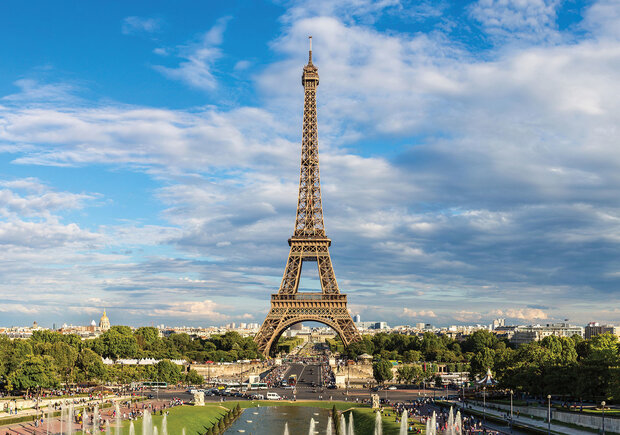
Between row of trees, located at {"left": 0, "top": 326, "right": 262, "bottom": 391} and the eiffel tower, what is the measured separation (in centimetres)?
914

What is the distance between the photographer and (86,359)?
90875 millimetres

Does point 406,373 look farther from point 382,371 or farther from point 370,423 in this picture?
point 370,423

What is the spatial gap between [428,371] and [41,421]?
71840 millimetres

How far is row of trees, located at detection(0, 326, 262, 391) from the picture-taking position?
251 ft

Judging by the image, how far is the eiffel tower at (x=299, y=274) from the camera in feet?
405

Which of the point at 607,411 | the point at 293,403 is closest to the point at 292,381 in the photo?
the point at 293,403

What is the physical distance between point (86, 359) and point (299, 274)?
49004 mm

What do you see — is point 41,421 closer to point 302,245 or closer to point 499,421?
point 499,421

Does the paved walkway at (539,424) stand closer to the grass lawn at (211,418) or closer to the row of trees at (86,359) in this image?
the grass lawn at (211,418)

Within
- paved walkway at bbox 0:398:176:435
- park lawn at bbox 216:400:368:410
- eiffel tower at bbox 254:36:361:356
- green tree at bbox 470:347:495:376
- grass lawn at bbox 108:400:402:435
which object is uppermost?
eiffel tower at bbox 254:36:361:356

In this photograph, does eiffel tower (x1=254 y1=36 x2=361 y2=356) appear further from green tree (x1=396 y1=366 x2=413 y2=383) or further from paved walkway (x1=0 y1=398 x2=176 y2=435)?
paved walkway (x1=0 y1=398 x2=176 y2=435)

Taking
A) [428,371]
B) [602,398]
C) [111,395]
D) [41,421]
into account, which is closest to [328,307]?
[428,371]

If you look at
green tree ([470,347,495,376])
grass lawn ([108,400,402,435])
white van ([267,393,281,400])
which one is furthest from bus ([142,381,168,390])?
green tree ([470,347,495,376])

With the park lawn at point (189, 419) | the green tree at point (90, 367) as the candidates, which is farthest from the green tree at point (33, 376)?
the park lawn at point (189, 419)
